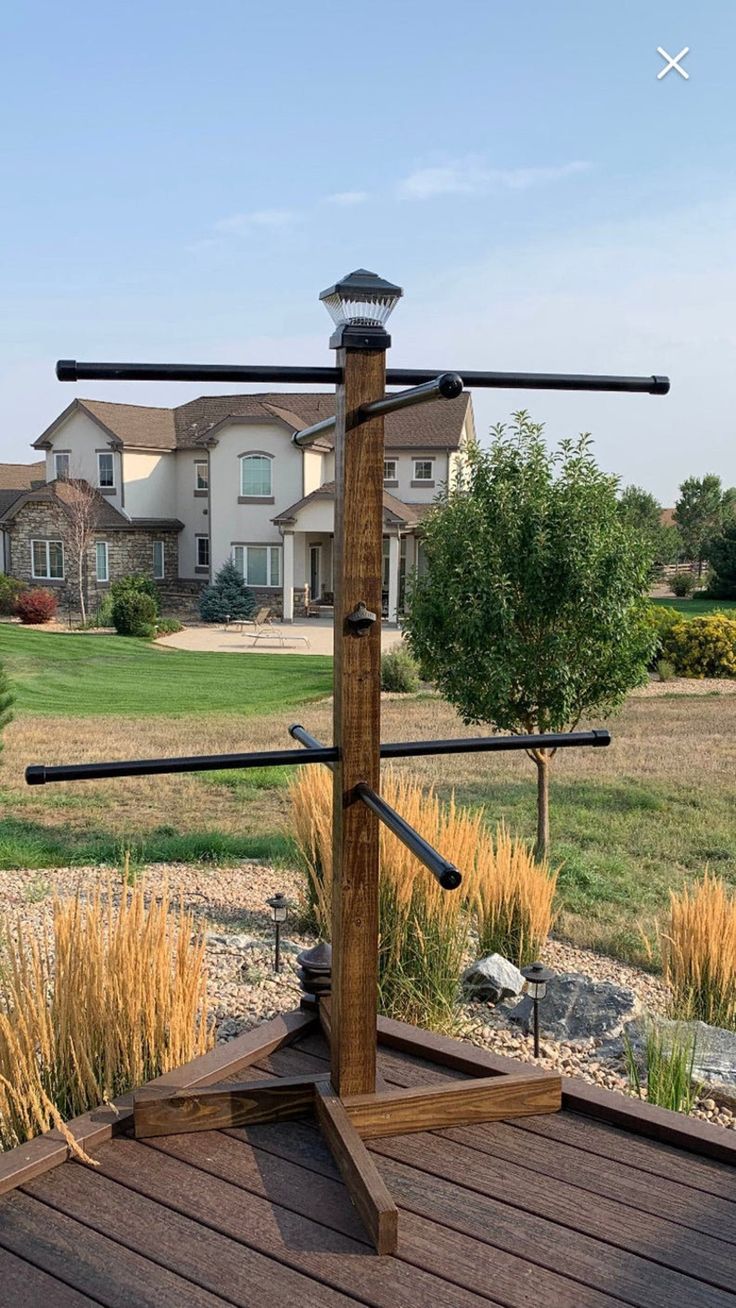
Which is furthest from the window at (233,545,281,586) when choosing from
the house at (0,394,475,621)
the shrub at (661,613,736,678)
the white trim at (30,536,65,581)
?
the shrub at (661,613,736,678)

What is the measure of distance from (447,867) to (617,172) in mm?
6647

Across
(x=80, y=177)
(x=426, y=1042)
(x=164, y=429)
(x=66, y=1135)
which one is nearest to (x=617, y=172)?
(x=80, y=177)

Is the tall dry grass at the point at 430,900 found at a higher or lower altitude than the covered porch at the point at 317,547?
lower

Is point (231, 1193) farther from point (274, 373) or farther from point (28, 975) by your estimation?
point (274, 373)

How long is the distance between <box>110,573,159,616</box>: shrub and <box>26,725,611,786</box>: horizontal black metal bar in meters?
21.5

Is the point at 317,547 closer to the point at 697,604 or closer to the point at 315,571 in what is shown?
the point at 315,571

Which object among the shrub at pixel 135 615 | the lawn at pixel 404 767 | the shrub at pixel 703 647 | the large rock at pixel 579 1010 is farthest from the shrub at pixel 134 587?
the large rock at pixel 579 1010

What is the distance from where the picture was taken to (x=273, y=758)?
200cm

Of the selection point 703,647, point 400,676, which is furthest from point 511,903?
point 703,647

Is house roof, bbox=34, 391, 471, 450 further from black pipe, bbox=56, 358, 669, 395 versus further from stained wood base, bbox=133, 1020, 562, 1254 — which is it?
stained wood base, bbox=133, 1020, 562, 1254

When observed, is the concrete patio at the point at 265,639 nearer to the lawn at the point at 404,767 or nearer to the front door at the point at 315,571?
the front door at the point at 315,571

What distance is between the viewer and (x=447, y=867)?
4.96 feet

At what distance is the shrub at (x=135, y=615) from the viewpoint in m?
22.4

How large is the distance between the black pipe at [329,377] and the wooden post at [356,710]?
0.29 ft
